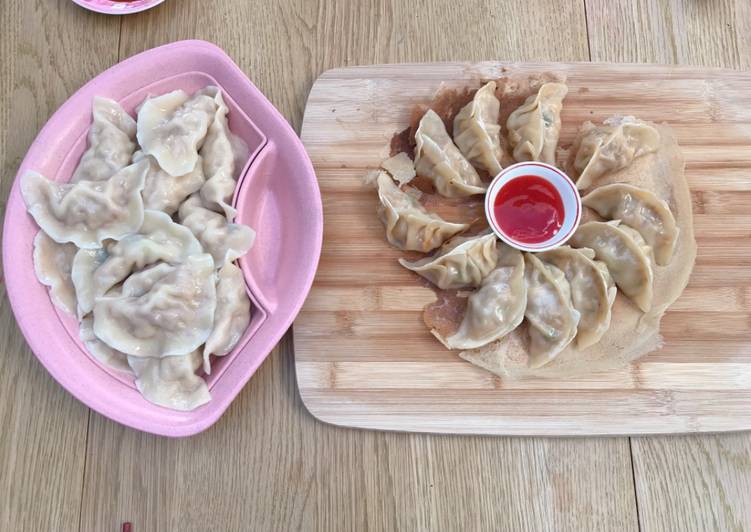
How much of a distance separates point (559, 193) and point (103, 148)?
174 cm

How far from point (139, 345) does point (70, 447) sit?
506 millimetres

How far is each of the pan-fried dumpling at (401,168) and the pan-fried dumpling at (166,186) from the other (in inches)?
28.7

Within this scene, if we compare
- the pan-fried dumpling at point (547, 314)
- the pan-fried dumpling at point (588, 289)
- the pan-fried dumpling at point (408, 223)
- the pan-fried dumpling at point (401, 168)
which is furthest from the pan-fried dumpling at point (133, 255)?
the pan-fried dumpling at point (588, 289)

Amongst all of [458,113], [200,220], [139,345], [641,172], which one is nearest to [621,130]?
[641,172]

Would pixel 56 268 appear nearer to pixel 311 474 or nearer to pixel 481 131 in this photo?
pixel 311 474

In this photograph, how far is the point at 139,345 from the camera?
199 cm

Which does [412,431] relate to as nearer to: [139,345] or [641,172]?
[139,345]

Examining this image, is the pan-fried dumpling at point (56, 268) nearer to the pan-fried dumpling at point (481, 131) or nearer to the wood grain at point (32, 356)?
the wood grain at point (32, 356)

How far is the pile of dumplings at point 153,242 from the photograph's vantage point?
1.97 m

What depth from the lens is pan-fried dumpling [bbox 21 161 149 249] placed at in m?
2.05

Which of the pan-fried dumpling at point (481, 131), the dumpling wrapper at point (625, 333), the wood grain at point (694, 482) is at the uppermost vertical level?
the pan-fried dumpling at point (481, 131)

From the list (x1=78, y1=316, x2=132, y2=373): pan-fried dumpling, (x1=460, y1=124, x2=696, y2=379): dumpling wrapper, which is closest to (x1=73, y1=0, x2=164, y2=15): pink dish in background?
(x1=78, y1=316, x2=132, y2=373): pan-fried dumpling

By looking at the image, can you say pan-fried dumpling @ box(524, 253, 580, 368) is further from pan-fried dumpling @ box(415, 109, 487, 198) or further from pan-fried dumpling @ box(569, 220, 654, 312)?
pan-fried dumpling @ box(415, 109, 487, 198)

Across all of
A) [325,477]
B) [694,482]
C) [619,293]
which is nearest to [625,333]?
[619,293]
